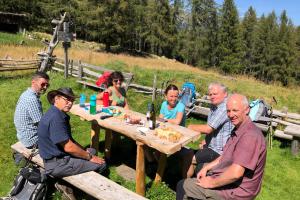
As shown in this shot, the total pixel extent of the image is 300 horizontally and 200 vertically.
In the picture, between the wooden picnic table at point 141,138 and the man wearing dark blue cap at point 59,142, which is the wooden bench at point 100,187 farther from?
the wooden picnic table at point 141,138

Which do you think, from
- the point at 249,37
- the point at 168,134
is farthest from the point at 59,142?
the point at 249,37

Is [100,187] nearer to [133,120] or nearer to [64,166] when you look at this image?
[64,166]

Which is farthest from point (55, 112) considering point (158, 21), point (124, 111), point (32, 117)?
point (158, 21)

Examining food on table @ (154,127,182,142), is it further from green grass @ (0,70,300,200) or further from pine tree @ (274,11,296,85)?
pine tree @ (274,11,296,85)

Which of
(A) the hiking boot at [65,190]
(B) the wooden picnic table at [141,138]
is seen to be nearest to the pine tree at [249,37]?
(B) the wooden picnic table at [141,138]

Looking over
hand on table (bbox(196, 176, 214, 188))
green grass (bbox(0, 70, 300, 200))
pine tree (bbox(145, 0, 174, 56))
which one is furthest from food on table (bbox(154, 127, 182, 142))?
pine tree (bbox(145, 0, 174, 56))

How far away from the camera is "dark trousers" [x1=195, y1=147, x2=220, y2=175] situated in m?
5.38

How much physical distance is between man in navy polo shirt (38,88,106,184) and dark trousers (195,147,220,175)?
1.73 meters

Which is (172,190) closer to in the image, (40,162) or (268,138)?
(40,162)

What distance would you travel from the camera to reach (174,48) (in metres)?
49.2

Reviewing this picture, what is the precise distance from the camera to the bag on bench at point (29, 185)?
488 centimetres

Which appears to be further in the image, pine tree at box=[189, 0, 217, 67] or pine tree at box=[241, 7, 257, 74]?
pine tree at box=[241, 7, 257, 74]

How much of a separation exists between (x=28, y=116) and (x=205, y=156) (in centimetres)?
299

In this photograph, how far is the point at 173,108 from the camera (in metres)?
6.18
